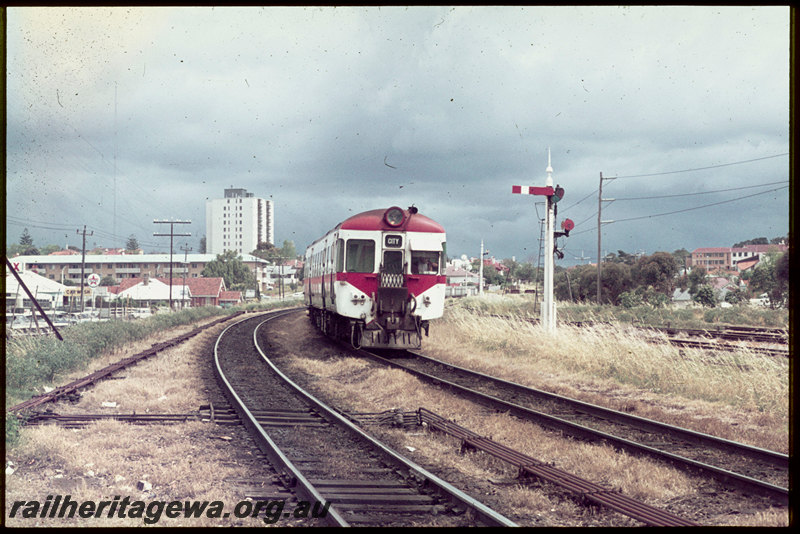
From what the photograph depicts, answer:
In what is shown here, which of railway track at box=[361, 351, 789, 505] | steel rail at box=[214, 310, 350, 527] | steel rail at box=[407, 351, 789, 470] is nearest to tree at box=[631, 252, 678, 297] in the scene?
railway track at box=[361, 351, 789, 505]

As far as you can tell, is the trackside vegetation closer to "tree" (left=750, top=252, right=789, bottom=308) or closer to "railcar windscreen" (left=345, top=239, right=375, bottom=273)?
"railcar windscreen" (left=345, top=239, right=375, bottom=273)

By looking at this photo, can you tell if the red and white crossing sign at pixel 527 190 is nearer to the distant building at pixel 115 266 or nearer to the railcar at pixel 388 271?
the railcar at pixel 388 271

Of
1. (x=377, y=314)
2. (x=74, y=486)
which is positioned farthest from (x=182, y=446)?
(x=377, y=314)

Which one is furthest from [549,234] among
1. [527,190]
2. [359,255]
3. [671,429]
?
[671,429]

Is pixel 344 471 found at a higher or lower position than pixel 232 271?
lower

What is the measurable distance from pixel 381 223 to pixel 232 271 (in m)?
72.0

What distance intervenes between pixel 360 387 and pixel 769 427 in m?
6.90

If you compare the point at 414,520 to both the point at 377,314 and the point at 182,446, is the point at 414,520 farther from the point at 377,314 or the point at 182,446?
the point at 377,314

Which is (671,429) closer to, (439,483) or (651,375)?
(439,483)

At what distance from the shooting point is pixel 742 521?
489 centimetres

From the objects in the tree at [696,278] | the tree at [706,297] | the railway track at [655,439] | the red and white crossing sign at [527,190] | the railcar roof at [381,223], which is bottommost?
the railway track at [655,439]

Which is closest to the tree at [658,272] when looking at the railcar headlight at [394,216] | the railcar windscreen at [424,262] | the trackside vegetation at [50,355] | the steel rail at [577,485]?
the railcar windscreen at [424,262]

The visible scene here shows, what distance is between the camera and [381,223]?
1517 cm

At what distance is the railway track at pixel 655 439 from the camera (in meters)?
5.91
